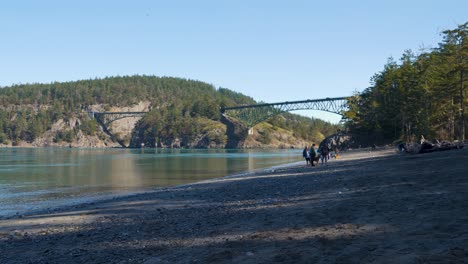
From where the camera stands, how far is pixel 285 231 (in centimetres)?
970

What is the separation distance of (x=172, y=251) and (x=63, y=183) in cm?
3244

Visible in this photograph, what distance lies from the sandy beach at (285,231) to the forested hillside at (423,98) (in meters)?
38.8

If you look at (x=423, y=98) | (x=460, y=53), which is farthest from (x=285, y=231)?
(x=423, y=98)

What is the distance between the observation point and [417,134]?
60.7 metres

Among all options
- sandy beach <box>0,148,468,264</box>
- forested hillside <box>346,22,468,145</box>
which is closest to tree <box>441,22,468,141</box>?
forested hillside <box>346,22,468,145</box>

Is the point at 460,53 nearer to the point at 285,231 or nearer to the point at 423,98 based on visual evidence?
the point at 423,98

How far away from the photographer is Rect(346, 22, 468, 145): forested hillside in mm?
49656

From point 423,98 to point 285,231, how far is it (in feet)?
177

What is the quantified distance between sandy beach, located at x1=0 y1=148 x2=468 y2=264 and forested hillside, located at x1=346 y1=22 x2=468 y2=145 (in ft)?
127

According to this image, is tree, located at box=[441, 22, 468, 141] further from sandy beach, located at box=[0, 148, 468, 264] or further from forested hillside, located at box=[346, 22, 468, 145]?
sandy beach, located at box=[0, 148, 468, 264]

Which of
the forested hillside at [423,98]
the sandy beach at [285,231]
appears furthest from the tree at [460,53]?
the sandy beach at [285,231]

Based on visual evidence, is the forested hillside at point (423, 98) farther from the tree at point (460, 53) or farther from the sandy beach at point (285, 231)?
the sandy beach at point (285, 231)

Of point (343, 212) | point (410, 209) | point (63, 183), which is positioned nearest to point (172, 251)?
point (343, 212)

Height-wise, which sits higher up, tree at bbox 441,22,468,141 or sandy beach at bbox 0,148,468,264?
tree at bbox 441,22,468,141
